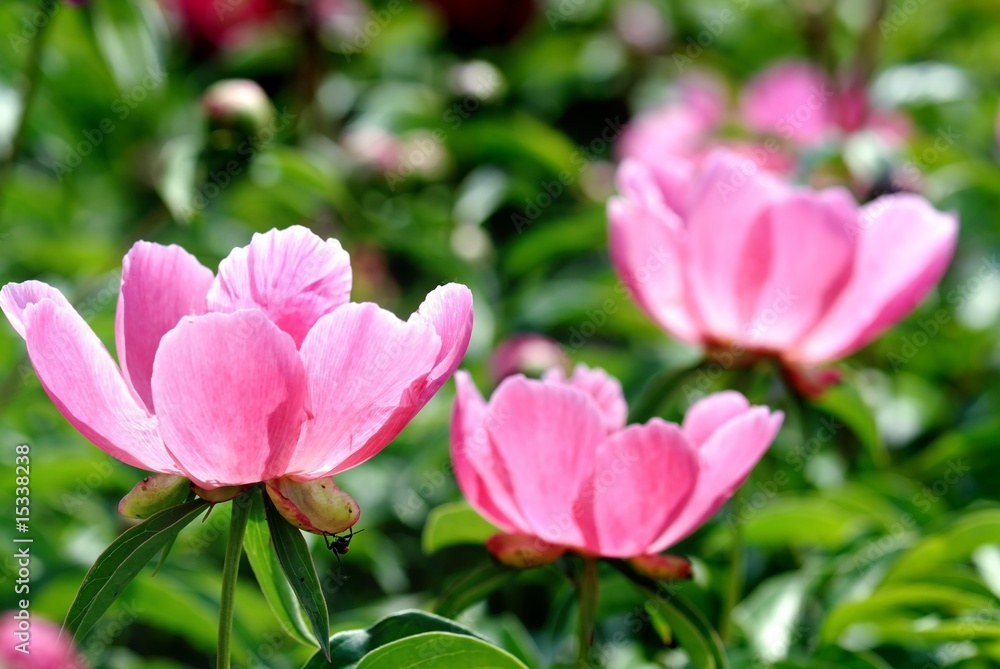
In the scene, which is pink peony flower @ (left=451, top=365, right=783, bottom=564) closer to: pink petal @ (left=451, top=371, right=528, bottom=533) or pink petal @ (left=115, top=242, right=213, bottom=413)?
pink petal @ (left=451, top=371, right=528, bottom=533)

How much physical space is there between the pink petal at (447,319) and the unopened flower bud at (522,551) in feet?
0.46

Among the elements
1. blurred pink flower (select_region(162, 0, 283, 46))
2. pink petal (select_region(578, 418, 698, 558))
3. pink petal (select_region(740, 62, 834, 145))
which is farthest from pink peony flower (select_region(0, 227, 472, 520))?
blurred pink flower (select_region(162, 0, 283, 46))

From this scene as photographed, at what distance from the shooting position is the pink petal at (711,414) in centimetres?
67

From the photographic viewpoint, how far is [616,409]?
709 millimetres

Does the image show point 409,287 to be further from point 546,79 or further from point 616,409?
point 616,409

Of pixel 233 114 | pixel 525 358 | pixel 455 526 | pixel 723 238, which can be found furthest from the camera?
pixel 525 358

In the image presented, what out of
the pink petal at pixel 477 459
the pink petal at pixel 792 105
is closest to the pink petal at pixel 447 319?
the pink petal at pixel 477 459

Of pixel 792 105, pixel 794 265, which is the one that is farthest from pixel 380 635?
pixel 792 105

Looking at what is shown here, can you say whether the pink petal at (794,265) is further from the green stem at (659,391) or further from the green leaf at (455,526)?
the green leaf at (455,526)

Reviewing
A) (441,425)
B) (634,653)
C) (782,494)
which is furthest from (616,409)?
(782,494)

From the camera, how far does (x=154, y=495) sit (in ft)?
1.81

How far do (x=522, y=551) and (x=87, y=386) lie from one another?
25cm

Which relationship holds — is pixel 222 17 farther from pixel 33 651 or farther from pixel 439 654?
pixel 439 654

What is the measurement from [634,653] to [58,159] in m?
1.08
